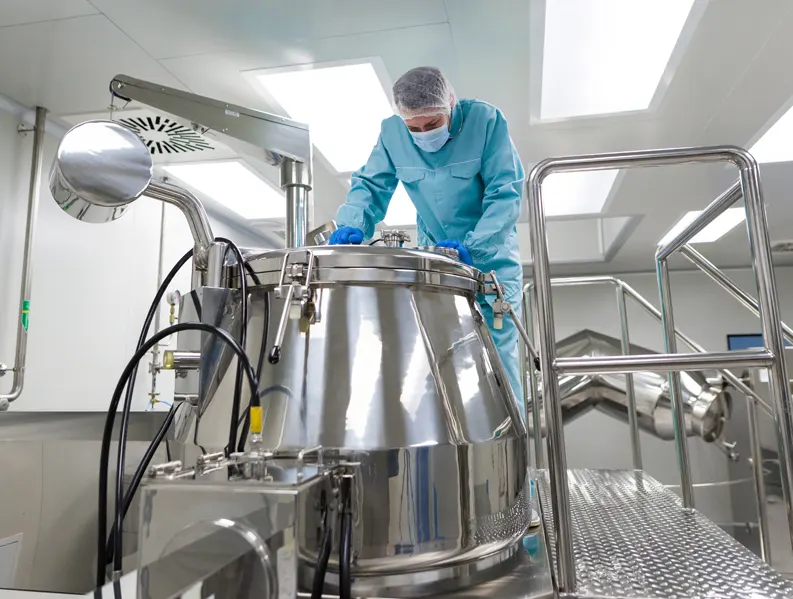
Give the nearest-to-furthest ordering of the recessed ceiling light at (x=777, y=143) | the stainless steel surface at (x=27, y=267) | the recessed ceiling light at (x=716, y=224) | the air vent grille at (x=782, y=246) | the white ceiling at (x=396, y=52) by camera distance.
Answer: the white ceiling at (x=396, y=52)
the stainless steel surface at (x=27, y=267)
the recessed ceiling light at (x=777, y=143)
the recessed ceiling light at (x=716, y=224)
the air vent grille at (x=782, y=246)

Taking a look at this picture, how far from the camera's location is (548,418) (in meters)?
0.70

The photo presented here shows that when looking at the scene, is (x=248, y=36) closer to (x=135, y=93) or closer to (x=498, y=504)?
(x=135, y=93)

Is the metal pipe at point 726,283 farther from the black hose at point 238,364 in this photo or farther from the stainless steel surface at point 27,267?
the stainless steel surface at point 27,267

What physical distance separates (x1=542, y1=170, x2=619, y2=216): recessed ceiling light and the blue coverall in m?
1.80

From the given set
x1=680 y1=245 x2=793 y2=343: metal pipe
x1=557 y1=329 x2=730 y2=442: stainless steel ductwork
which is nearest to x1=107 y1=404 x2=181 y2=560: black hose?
x1=680 y1=245 x2=793 y2=343: metal pipe

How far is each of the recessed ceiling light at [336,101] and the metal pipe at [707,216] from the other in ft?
4.47

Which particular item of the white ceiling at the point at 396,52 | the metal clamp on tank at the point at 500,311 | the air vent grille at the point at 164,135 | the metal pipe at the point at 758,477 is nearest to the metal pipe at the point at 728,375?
the metal pipe at the point at 758,477

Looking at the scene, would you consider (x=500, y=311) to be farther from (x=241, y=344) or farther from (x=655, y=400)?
(x=655, y=400)

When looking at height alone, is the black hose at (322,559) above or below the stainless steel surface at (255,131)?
below

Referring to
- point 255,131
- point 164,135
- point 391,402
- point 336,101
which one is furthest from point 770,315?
point 164,135

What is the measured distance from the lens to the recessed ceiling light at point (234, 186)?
3.05 metres

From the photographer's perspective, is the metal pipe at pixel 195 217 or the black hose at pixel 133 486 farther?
the metal pipe at pixel 195 217

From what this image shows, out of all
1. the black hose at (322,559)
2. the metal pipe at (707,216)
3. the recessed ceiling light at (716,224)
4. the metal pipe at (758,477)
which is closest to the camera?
the black hose at (322,559)

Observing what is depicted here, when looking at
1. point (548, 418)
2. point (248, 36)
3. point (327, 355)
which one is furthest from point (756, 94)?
point (327, 355)
